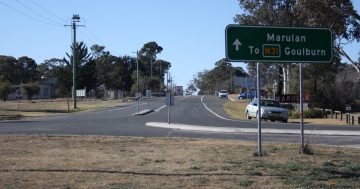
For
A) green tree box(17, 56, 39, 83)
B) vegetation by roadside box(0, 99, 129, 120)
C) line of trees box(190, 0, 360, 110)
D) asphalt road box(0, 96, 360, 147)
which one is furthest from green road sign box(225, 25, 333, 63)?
green tree box(17, 56, 39, 83)

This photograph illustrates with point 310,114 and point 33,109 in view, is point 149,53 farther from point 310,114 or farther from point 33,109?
point 310,114

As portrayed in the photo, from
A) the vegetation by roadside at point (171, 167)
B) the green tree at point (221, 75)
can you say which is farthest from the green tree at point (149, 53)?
the vegetation by roadside at point (171, 167)

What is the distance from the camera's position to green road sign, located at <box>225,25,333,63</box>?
14.4 m

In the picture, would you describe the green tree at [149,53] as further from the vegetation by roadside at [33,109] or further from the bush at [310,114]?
the bush at [310,114]

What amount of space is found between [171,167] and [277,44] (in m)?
4.73

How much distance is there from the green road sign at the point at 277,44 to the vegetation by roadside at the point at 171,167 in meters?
2.44

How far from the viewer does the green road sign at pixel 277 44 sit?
14445mm

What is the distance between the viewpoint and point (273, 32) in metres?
14.7

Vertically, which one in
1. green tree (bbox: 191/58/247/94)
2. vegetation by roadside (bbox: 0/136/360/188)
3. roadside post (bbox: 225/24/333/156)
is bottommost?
vegetation by roadside (bbox: 0/136/360/188)

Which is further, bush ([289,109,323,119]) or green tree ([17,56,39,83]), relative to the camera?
green tree ([17,56,39,83])

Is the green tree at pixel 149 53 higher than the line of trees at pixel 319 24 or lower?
higher

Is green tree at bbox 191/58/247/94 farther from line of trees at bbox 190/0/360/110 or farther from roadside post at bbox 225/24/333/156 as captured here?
roadside post at bbox 225/24/333/156

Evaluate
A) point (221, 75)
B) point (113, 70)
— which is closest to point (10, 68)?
point (113, 70)

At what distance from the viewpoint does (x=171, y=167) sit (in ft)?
39.1
